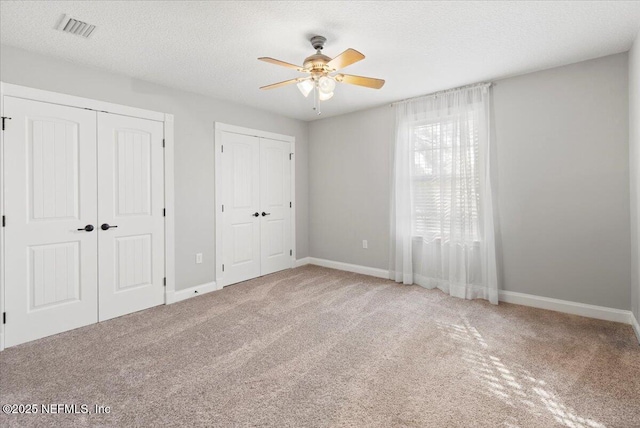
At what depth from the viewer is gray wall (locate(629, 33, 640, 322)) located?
262 centimetres

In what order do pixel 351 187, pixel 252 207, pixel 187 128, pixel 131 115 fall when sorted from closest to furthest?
pixel 131 115, pixel 187 128, pixel 252 207, pixel 351 187

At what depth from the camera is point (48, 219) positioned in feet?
9.46

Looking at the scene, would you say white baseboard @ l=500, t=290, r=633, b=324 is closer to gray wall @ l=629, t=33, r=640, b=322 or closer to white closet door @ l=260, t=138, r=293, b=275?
gray wall @ l=629, t=33, r=640, b=322

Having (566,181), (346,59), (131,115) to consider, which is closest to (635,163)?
(566,181)

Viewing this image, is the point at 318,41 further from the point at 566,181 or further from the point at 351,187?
the point at 566,181

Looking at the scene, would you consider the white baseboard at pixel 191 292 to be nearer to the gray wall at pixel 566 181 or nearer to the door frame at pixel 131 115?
the door frame at pixel 131 115

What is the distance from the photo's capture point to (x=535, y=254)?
3.47m

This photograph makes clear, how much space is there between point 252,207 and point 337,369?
9.81 ft

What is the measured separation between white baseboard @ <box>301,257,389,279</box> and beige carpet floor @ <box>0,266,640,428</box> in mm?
1258

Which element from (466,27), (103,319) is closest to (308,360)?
(103,319)

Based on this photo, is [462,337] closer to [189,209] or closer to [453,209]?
[453,209]

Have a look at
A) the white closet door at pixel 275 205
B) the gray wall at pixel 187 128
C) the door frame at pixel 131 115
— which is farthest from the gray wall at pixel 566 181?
the door frame at pixel 131 115

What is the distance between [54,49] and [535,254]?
5.09m

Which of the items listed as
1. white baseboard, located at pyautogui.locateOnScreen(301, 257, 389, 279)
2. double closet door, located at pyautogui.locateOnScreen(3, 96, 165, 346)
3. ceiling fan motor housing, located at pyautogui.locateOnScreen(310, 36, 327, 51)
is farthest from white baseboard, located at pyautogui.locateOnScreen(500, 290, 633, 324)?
double closet door, located at pyautogui.locateOnScreen(3, 96, 165, 346)
